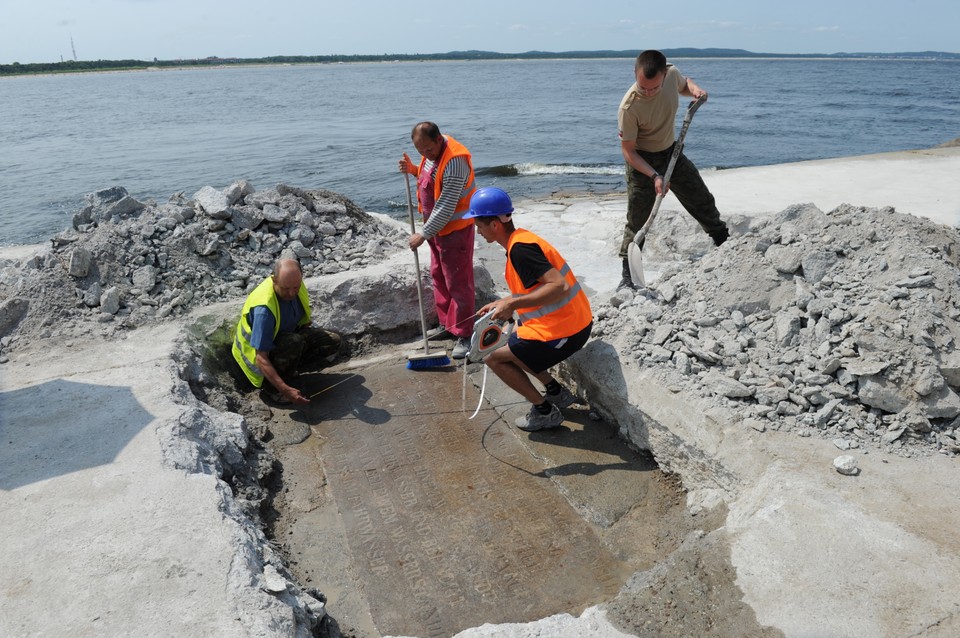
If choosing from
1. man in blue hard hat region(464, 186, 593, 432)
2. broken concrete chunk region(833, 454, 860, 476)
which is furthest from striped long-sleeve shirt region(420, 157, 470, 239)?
broken concrete chunk region(833, 454, 860, 476)

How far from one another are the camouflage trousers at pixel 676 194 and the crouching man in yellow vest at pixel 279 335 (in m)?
2.67

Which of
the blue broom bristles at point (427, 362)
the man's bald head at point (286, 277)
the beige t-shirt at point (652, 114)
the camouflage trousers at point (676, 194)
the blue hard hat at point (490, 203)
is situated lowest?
the blue broom bristles at point (427, 362)

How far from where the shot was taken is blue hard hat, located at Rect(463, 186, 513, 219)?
12.2 feet

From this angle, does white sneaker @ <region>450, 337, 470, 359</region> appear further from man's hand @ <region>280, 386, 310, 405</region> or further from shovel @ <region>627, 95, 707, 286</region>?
shovel @ <region>627, 95, 707, 286</region>

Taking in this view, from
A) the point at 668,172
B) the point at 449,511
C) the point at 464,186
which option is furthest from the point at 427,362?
the point at 668,172

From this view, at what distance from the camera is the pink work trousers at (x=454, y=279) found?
16.2 ft

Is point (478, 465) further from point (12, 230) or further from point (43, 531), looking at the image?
point (12, 230)

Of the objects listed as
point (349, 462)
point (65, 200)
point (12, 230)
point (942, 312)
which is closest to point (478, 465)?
point (349, 462)

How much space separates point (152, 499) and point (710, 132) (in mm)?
21569

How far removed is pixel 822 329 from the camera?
375 centimetres

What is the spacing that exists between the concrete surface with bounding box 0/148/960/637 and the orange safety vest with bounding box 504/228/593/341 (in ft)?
1.66

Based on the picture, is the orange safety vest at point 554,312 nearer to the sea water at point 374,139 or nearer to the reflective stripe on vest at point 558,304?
the reflective stripe on vest at point 558,304

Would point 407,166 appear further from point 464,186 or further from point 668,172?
point 668,172

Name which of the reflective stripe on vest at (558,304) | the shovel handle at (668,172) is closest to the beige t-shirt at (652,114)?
the shovel handle at (668,172)
